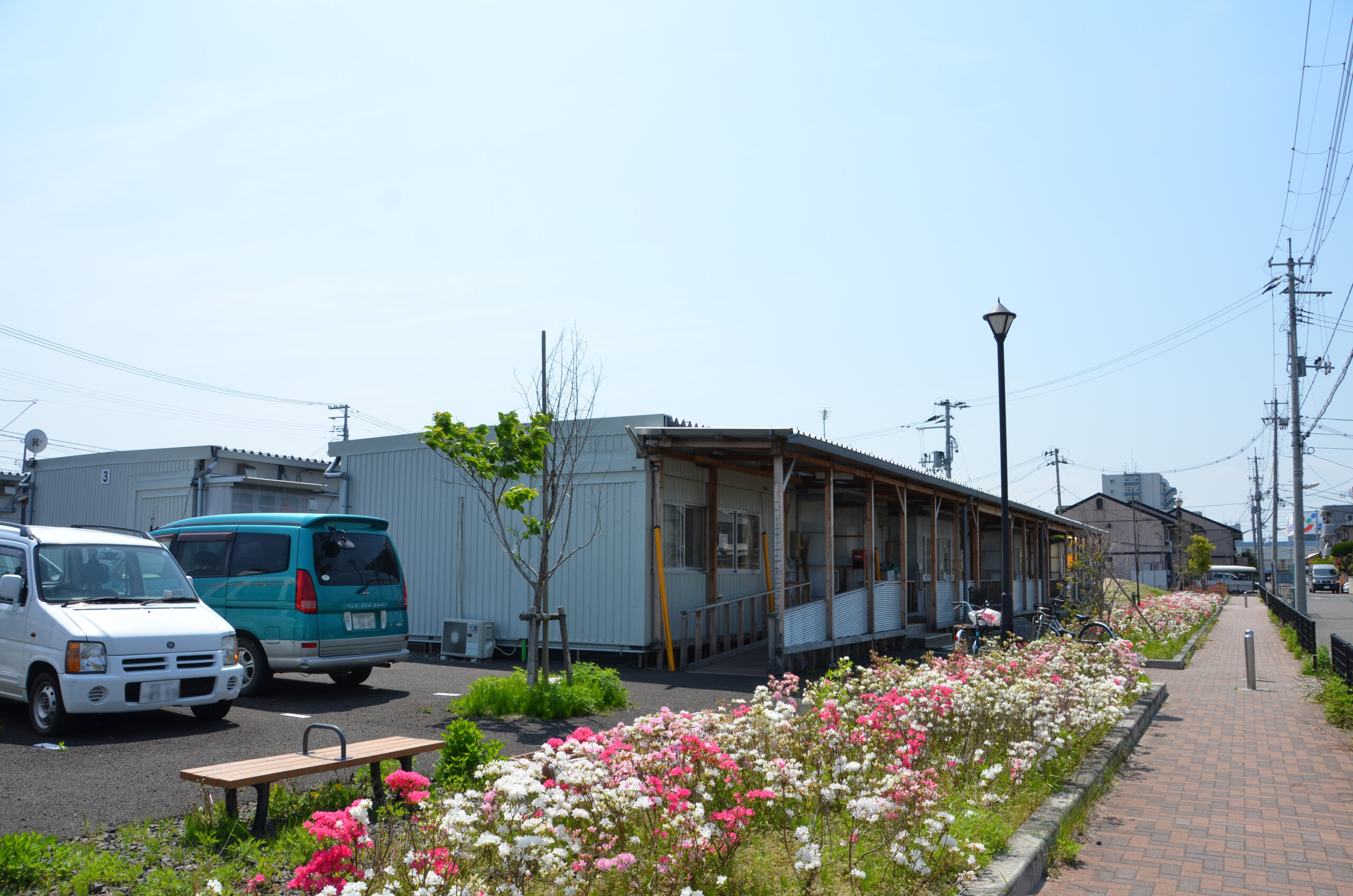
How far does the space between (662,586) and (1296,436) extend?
24.2 meters

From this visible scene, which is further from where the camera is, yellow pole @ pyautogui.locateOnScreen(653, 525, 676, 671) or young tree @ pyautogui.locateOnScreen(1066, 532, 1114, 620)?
young tree @ pyautogui.locateOnScreen(1066, 532, 1114, 620)

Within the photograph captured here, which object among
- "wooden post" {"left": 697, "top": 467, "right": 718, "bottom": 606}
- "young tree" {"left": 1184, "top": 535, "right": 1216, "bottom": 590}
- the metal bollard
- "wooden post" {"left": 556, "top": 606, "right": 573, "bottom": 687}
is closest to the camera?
"wooden post" {"left": 556, "top": 606, "right": 573, "bottom": 687}

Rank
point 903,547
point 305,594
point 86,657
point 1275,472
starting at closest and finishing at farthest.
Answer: point 86,657 < point 305,594 < point 903,547 < point 1275,472

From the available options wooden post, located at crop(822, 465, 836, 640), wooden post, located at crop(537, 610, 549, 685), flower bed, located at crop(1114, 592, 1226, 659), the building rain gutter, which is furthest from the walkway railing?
the building rain gutter

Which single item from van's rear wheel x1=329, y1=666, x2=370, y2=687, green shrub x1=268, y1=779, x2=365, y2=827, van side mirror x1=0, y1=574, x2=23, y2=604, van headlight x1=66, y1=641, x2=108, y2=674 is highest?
van side mirror x1=0, y1=574, x2=23, y2=604

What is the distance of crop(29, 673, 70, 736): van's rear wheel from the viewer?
300 inches

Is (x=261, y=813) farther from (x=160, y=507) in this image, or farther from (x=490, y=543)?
(x=160, y=507)

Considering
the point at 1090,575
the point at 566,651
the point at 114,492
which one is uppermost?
the point at 114,492

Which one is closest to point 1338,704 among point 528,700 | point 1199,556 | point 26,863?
point 528,700

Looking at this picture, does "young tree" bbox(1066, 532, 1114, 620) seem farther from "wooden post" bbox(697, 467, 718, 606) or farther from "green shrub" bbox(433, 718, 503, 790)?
"green shrub" bbox(433, 718, 503, 790)

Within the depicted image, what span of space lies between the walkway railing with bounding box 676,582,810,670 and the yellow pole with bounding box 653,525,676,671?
178 millimetres

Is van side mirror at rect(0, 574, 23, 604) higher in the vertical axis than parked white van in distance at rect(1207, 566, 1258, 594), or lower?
higher

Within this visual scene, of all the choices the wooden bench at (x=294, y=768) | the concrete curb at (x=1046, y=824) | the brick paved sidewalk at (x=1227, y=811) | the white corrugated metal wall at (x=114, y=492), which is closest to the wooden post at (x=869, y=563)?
the brick paved sidewalk at (x=1227, y=811)

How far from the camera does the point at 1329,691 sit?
11.4 metres
